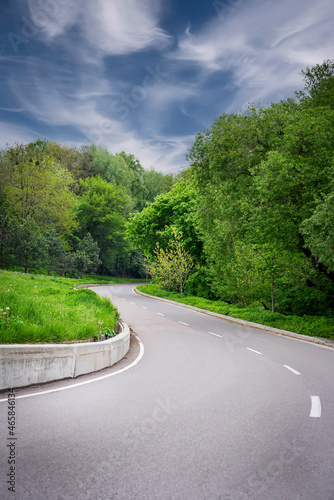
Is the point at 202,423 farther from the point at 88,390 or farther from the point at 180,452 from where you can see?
the point at 88,390

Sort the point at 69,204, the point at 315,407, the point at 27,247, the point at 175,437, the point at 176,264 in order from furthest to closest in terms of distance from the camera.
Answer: the point at 69,204 < the point at 27,247 < the point at 176,264 < the point at 315,407 < the point at 175,437

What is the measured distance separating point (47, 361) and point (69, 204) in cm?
5812

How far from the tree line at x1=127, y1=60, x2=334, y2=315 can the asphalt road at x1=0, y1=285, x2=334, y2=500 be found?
859cm

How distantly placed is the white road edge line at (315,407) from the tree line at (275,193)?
824 centimetres

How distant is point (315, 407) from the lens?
6316 mm

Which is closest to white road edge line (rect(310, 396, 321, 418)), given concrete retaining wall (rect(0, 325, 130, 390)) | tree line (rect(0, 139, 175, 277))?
concrete retaining wall (rect(0, 325, 130, 390))

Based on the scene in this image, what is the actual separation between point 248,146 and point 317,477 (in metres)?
17.9

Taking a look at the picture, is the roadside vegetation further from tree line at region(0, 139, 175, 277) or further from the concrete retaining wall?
the concrete retaining wall

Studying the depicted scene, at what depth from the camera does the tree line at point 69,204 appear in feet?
164

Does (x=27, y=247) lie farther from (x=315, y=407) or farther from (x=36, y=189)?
(x=315, y=407)

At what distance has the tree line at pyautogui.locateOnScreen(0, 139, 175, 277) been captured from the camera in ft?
164

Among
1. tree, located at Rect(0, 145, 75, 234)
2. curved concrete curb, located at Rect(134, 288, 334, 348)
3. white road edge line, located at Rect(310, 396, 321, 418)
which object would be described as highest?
tree, located at Rect(0, 145, 75, 234)
